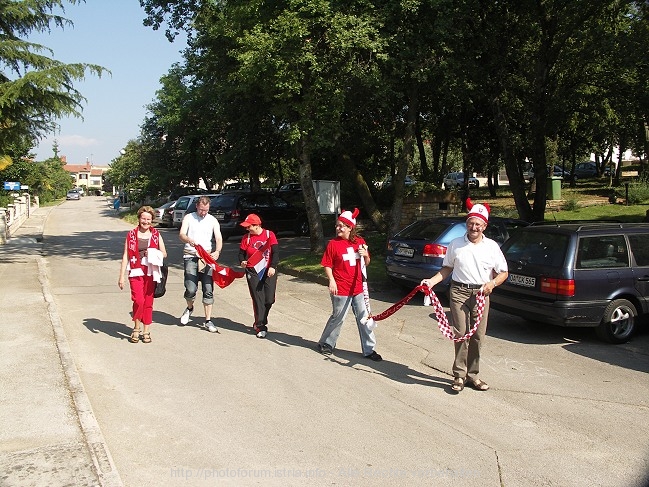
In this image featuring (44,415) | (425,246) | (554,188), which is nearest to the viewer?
(44,415)

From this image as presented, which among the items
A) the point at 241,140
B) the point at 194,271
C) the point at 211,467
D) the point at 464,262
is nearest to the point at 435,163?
the point at 241,140

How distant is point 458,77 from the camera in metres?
15.3

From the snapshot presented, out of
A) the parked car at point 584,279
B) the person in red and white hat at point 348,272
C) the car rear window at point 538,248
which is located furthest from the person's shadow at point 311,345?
the car rear window at point 538,248

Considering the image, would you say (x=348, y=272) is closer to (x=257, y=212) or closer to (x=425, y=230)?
(x=425, y=230)

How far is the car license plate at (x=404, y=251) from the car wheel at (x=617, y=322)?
11.8 feet

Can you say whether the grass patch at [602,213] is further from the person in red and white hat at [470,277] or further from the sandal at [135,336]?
the sandal at [135,336]

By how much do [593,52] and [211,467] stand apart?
48.6ft

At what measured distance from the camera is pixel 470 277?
5.94m

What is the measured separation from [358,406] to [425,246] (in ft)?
17.8

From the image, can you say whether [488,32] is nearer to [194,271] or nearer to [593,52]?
[593,52]

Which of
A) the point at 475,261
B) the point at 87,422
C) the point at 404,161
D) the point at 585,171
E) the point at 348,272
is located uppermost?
the point at 585,171

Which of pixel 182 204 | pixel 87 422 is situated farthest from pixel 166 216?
pixel 87 422

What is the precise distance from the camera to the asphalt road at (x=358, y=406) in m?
4.37

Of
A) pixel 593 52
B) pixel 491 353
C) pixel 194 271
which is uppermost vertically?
pixel 593 52
